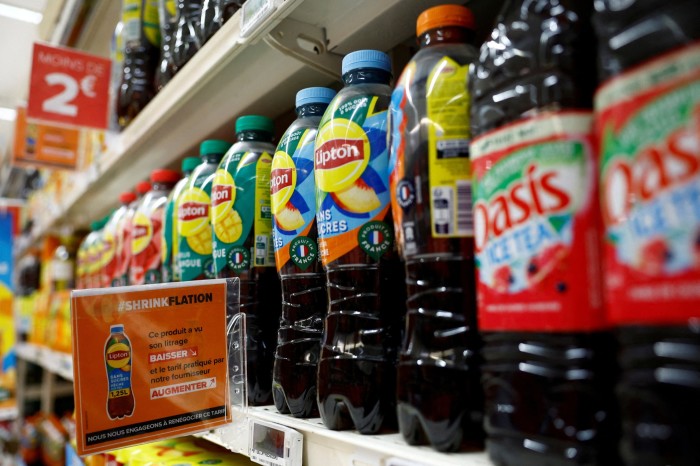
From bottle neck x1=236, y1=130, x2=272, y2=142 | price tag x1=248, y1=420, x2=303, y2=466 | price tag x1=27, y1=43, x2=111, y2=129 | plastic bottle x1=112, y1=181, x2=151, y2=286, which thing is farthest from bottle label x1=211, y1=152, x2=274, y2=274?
price tag x1=27, y1=43, x2=111, y2=129

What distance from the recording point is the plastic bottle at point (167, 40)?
1.69 m

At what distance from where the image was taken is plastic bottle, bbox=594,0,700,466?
0.44m

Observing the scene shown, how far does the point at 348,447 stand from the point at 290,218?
16.4 inches

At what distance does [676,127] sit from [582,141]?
0.10m

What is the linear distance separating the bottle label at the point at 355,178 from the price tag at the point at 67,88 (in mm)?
1813

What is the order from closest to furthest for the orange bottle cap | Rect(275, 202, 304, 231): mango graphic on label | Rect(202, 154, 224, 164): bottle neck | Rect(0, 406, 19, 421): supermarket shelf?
the orange bottle cap
Rect(275, 202, 304, 231): mango graphic on label
Rect(202, 154, 224, 164): bottle neck
Rect(0, 406, 19, 421): supermarket shelf

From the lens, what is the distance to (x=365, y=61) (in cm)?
95

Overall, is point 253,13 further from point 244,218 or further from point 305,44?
point 244,218

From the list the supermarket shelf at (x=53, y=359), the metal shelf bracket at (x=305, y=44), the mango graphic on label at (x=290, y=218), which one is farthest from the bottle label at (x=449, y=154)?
→ the supermarket shelf at (x=53, y=359)

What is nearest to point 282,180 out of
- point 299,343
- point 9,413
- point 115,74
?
point 299,343

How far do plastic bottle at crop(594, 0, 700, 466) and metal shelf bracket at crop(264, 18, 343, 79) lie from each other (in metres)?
0.70

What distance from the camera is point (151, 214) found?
1653mm

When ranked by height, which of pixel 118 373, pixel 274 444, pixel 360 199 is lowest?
pixel 274 444

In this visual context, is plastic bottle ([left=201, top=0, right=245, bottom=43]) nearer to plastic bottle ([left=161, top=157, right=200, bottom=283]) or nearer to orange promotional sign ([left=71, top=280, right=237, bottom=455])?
plastic bottle ([left=161, top=157, right=200, bottom=283])
